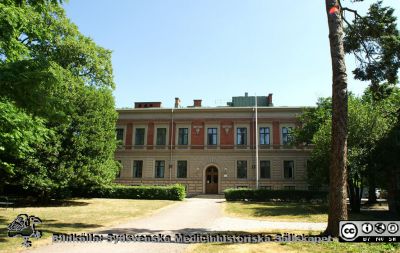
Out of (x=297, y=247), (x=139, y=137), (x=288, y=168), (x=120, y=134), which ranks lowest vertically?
(x=297, y=247)

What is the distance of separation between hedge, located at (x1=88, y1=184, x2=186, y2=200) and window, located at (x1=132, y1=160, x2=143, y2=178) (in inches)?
300

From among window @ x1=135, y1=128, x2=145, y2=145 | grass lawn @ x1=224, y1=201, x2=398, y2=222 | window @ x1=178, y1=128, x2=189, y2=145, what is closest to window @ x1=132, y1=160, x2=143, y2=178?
window @ x1=135, y1=128, x2=145, y2=145

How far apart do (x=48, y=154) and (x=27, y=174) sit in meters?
1.60

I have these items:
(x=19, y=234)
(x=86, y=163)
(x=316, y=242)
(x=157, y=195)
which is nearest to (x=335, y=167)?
(x=316, y=242)

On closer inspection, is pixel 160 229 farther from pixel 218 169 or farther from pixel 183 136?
pixel 183 136

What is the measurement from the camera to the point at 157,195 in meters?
27.8

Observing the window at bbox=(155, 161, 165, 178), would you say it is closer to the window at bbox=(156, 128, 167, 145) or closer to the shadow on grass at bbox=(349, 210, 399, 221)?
the window at bbox=(156, 128, 167, 145)

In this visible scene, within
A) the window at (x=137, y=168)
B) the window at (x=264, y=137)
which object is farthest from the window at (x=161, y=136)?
the window at (x=264, y=137)

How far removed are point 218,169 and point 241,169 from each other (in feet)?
7.77

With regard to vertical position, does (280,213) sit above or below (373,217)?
above

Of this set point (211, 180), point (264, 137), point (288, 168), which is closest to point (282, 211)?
point (288, 168)

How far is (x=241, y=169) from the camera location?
34.9 m

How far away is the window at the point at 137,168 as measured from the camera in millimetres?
36344

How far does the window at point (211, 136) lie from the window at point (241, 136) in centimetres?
233
